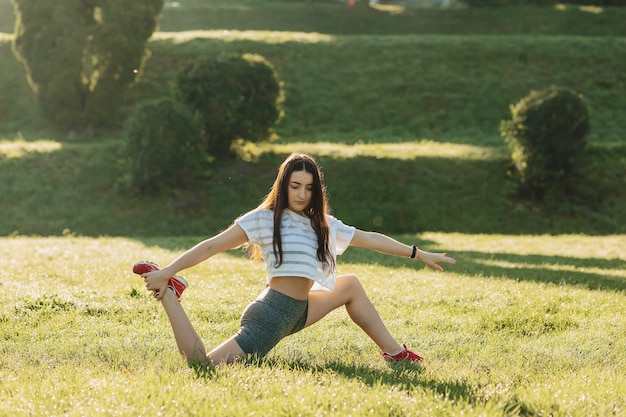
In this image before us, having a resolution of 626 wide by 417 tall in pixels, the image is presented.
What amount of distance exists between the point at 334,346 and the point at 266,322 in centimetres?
129

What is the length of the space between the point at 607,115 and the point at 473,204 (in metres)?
9.93

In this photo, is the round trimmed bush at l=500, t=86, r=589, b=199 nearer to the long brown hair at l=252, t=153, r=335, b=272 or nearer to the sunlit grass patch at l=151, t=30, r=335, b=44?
the sunlit grass patch at l=151, t=30, r=335, b=44

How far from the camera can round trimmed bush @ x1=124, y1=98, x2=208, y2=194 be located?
20.0 m

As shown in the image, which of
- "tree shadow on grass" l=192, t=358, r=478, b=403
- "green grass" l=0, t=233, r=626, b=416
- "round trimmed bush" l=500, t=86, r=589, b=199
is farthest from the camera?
"round trimmed bush" l=500, t=86, r=589, b=199

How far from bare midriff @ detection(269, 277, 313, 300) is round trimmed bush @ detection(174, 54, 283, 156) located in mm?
15489

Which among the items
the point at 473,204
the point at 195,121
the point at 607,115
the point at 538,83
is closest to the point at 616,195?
the point at 473,204

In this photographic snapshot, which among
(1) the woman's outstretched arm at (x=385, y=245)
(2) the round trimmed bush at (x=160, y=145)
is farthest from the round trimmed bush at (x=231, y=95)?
(1) the woman's outstretched arm at (x=385, y=245)

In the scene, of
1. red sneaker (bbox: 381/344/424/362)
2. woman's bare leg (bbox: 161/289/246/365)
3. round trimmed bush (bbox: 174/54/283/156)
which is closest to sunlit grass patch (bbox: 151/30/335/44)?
round trimmed bush (bbox: 174/54/283/156)

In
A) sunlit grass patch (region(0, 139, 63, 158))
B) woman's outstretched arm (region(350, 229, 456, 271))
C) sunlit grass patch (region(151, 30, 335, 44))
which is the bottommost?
sunlit grass patch (region(0, 139, 63, 158))

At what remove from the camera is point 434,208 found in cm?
2092

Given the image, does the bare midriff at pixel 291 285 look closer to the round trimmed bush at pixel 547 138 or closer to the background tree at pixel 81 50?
the round trimmed bush at pixel 547 138

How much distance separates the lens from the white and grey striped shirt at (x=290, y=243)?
5.91 m

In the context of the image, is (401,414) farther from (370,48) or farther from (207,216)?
(370,48)

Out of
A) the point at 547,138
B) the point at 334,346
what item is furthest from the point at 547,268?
the point at 547,138
